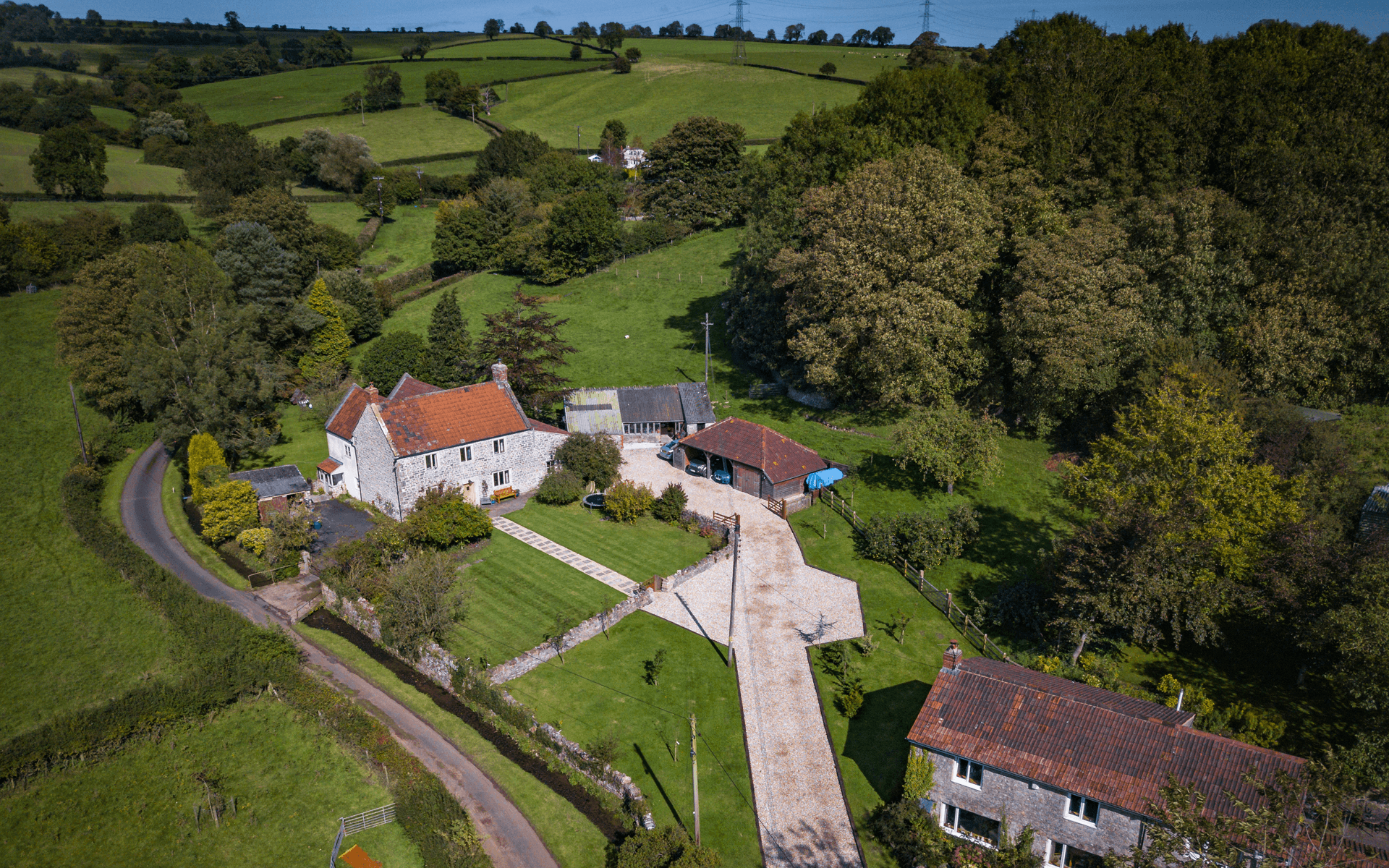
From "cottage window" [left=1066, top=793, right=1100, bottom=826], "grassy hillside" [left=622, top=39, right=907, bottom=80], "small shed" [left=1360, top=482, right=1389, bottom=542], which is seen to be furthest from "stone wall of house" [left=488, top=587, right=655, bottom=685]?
"grassy hillside" [left=622, top=39, right=907, bottom=80]

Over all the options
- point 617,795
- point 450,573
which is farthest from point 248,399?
point 617,795

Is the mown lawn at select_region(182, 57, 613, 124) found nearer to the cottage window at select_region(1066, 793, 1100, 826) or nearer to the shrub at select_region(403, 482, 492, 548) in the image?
the shrub at select_region(403, 482, 492, 548)

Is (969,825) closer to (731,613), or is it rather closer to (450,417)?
(731,613)

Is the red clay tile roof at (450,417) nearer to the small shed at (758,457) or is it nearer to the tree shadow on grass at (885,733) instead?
the small shed at (758,457)

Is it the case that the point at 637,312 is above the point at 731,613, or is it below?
above

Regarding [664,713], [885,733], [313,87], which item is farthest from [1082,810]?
[313,87]
